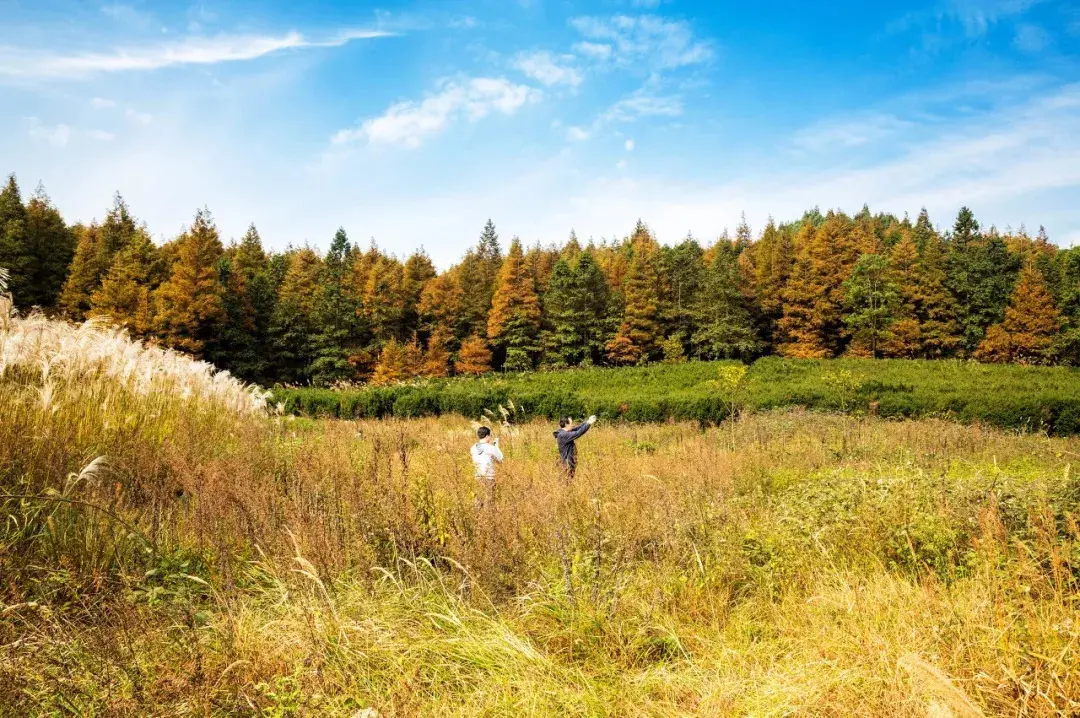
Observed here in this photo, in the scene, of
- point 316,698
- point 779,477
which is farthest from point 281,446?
point 779,477

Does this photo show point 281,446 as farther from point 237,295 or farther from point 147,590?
point 237,295

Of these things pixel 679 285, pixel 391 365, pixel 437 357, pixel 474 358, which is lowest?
pixel 391 365

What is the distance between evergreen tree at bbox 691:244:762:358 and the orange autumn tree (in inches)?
552

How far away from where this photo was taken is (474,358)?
123 feet

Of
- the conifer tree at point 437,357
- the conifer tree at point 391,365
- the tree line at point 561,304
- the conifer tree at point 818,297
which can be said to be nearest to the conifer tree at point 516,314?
the tree line at point 561,304

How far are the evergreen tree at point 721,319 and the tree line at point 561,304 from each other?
13 centimetres

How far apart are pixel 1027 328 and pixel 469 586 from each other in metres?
42.1

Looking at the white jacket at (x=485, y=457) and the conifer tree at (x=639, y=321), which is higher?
the conifer tree at (x=639, y=321)

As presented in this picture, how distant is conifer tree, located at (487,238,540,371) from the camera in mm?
37034

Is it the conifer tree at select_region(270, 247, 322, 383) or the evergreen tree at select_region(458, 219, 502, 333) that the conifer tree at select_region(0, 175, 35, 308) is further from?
the evergreen tree at select_region(458, 219, 502, 333)

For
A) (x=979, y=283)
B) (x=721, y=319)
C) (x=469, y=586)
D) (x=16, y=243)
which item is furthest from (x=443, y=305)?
(x=469, y=586)

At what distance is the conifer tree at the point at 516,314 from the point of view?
37034mm

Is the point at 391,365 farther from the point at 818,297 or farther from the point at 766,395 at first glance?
the point at 818,297

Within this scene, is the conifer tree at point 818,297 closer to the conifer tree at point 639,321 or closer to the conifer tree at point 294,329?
the conifer tree at point 639,321
